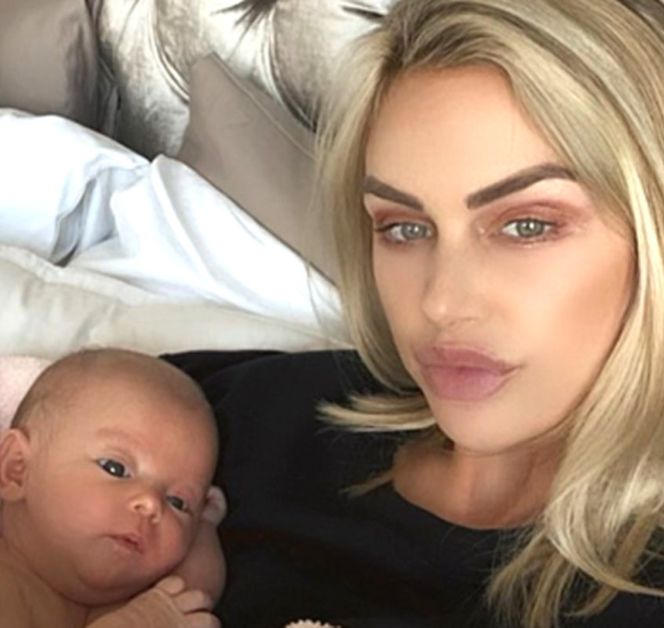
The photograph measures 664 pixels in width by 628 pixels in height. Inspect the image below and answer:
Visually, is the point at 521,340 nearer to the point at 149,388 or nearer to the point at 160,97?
the point at 149,388

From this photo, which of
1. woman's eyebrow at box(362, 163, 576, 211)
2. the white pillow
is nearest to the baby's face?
the white pillow

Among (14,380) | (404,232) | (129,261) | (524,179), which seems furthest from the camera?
(129,261)

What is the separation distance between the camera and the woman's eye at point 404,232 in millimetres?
1098

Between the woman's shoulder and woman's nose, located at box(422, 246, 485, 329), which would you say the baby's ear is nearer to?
the woman's shoulder

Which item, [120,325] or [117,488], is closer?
[117,488]

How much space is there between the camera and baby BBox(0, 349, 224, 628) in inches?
44.5

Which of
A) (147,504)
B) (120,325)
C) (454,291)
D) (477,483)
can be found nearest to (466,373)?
(454,291)

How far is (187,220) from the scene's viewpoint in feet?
5.11

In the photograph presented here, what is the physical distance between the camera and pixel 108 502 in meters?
1.13

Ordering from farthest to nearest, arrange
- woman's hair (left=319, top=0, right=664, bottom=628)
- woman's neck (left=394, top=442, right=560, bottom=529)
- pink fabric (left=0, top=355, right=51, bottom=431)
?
pink fabric (left=0, top=355, right=51, bottom=431) < woman's neck (left=394, top=442, right=560, bottom=529) < woman's hair (left=319, top=0, right=664, bottom=628)

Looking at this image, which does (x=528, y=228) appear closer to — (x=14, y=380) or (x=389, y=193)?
(x=389, y=193)

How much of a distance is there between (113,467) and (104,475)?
14 millimetres

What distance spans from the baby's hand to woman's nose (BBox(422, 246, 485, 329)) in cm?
31

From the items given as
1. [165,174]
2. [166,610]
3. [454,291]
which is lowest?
[166,610]
